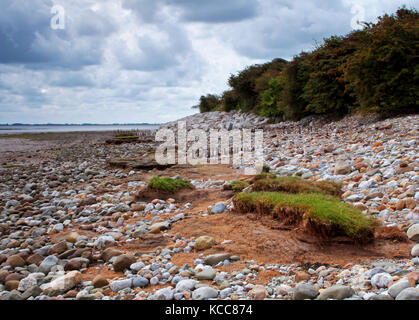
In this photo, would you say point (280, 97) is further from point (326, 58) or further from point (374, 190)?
point (374, 190)

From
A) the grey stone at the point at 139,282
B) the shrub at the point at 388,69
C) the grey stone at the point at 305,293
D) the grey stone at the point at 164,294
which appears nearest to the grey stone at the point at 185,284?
the grey stone at the point at 164,294

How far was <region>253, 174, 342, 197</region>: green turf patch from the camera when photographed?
18.8 ft

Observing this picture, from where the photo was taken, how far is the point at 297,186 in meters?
5.87

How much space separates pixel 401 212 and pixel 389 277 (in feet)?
6.25

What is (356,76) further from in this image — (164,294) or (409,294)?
(164,294)

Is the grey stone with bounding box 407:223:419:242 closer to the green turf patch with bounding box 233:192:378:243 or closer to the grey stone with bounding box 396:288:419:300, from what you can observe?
the green turf patch with bounding box 233:192:378:243

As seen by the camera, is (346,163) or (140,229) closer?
(140,229)

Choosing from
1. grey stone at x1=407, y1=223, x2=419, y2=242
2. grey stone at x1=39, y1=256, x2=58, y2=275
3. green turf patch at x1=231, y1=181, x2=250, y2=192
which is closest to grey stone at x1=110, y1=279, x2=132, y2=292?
grey stone at x1=39, y1=256, x2=58, y2=275

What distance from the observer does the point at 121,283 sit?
3.52m

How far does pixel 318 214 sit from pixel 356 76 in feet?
32.8

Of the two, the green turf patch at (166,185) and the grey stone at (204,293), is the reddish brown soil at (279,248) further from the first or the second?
the green turf patch at (166,185)

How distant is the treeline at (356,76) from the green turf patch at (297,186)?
7471 millimetres

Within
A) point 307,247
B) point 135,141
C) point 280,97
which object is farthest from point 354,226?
point 135,141

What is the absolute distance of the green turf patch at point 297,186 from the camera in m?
5.73
